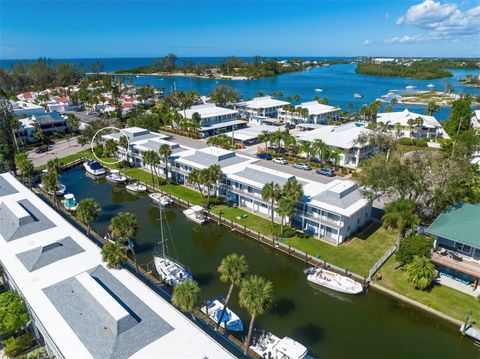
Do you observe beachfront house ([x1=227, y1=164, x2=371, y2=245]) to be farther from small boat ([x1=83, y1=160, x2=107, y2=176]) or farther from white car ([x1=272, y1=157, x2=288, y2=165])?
small boat ([x1=83, y1=160, x2=107, y2=176])

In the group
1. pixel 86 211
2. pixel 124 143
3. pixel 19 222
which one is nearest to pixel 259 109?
pixel 124 143

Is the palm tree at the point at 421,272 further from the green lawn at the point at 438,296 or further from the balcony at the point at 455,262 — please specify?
the balcony at the point at 455,262

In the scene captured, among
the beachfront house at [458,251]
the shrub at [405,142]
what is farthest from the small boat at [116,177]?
the shrub at [405,142]

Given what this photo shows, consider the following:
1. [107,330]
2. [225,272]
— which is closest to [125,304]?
[107,330]

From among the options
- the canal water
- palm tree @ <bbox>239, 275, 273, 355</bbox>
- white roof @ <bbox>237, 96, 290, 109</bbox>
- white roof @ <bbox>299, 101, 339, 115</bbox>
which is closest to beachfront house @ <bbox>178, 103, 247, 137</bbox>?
white roof @ <bbox>237, 96, 290, 109</bbox>

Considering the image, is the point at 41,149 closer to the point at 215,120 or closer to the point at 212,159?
the point at 215,120

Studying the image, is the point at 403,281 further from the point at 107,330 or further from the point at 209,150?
the point at 209,150
